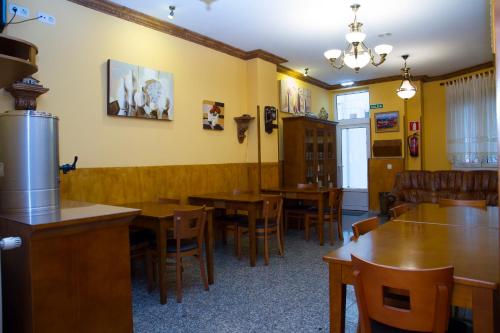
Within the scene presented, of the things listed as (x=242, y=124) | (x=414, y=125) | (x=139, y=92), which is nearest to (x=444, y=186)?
(x=414, y=125)

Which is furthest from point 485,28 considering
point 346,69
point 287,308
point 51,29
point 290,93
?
point 51,29

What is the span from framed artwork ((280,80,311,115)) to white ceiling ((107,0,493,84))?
58cm

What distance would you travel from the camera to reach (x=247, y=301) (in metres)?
3.13

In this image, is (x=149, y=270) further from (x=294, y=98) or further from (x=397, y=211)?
(x=294, y=98)

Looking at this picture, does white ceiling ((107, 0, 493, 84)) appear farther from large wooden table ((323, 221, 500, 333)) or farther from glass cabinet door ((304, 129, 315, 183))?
large wooden table ((323, 221, 500, 333))

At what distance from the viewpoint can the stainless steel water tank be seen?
207 cm

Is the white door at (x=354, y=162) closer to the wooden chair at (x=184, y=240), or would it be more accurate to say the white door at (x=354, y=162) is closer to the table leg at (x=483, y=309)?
the wooden chair at (x=184, y=240)

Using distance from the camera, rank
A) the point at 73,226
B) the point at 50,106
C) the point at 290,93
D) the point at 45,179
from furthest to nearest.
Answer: the point at 290,93 → the point at 50,106 → the point at 45,179 → the point at 73,226

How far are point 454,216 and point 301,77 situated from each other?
5.07 metres

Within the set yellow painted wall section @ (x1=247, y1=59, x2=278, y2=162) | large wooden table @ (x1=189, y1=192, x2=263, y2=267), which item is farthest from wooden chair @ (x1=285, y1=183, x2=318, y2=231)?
large wooden table @ (x1=189, y1=192, x2=263, y2=267)

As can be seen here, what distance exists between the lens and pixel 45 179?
2152 millimetres

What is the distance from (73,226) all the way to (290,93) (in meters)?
5.71

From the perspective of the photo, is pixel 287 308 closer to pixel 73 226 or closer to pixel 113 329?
pixel 113 329

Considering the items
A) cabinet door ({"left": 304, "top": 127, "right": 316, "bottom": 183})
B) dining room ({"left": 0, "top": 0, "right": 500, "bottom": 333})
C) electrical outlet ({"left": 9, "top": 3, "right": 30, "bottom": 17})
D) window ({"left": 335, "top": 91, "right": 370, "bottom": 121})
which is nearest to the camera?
dining room ({"left": 0, "top": 0, "right": 500, "bottom": 333})
